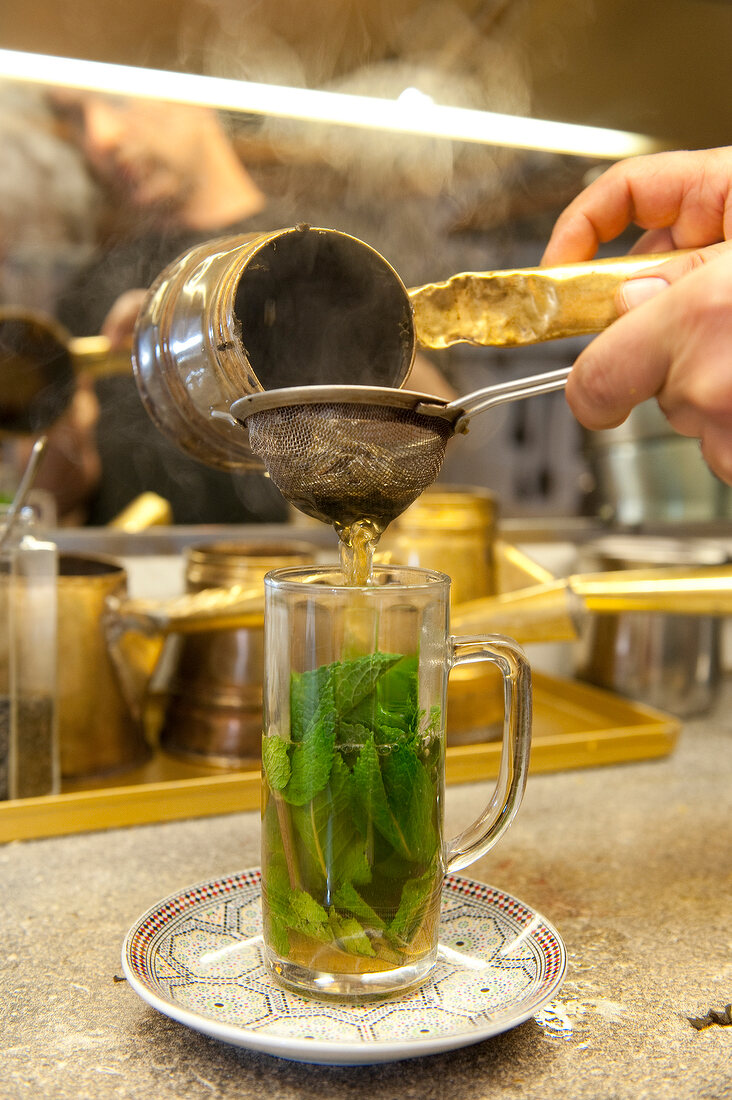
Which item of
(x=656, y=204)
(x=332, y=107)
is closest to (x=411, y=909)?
(x=656, y=204)

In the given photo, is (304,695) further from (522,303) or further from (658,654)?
(658,654)

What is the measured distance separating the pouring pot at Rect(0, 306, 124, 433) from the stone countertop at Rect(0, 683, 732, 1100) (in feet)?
1.92

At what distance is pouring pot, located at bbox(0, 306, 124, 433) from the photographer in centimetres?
112

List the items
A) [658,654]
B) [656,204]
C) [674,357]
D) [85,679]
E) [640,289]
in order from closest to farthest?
[674,357] < [640,289] < [656,204] < [85,679] < [658,654]

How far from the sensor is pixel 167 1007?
1.42 ft

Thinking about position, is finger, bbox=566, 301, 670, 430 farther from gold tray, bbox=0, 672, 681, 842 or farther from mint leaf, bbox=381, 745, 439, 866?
gold tray, bbox=0, 672, 681, 842

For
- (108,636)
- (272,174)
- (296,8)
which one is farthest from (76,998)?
(296,8)

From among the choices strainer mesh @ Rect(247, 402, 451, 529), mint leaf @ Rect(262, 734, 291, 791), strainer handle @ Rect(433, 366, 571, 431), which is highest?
strainer handle @ Rect(433, 366, 571, 431)

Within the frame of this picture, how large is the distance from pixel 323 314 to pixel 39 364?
2.05 feet

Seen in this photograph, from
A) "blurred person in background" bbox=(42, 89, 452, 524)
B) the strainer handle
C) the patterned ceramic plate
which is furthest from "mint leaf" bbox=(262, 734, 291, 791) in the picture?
"blurred person in background" bbox=(42, 89, 452, 524)

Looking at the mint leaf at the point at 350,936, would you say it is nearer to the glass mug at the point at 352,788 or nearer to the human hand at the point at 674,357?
the glass mug at the point at 352,788

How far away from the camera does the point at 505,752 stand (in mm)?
544

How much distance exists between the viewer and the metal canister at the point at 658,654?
1151mm

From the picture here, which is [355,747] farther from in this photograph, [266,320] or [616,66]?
[616,66]
